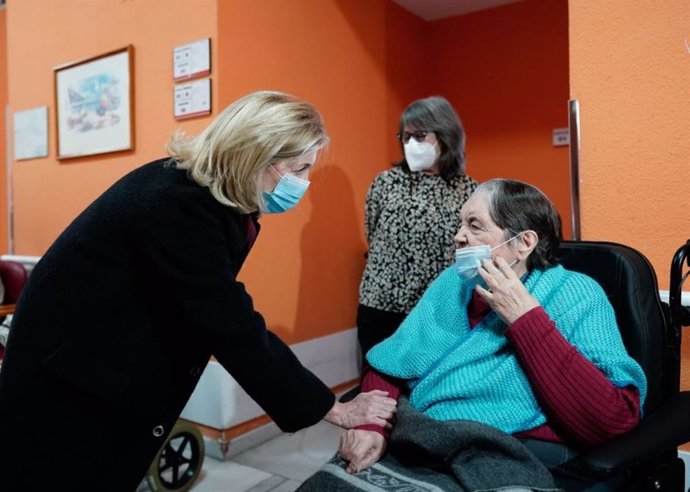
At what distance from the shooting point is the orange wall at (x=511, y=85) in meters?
3.40

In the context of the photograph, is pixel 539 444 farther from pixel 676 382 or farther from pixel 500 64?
pixel 500 64

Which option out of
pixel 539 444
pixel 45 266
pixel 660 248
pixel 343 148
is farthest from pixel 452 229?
pixel 45 266

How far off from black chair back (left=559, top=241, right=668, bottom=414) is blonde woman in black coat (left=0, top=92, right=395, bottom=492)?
77 cm

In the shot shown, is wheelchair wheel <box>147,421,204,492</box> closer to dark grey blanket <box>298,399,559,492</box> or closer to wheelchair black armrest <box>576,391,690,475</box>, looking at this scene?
dark grey blanket <box>298,399,559,492</box>

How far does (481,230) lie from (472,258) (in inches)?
3.1

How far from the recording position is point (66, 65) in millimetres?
2910

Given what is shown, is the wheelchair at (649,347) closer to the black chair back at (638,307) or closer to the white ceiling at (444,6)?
the black chair back at (638,307)

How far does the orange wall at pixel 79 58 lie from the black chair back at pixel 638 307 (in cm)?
167

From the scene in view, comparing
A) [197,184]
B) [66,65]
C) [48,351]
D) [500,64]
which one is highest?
[500,64]

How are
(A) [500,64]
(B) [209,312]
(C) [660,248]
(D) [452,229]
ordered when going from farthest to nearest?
(A) [500,64] < (D) [452,229] < (C) [660,248] < (B) [209,312]

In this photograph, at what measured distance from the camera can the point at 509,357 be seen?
120 centimetres

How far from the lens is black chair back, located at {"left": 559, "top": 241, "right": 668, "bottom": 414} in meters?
1.23

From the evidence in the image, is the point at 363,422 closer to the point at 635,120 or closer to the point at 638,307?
the point at 638,307

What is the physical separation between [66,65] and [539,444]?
2877 mm
